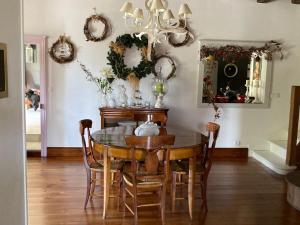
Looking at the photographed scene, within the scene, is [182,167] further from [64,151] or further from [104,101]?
[64,151]

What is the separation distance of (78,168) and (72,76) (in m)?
1.61

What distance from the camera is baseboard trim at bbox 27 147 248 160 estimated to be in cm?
575

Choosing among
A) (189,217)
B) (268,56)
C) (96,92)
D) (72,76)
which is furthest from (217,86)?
(189,217)

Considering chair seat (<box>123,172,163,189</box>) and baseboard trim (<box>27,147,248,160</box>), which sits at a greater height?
chair seat (<box>123,172,163,189</box>)

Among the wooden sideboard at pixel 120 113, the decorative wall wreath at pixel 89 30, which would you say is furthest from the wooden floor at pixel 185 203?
the decorative wall wreath at pixel 89 30

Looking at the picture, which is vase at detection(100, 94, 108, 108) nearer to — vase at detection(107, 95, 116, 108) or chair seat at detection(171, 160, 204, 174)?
vase at detection(107, 95, 116, 108)

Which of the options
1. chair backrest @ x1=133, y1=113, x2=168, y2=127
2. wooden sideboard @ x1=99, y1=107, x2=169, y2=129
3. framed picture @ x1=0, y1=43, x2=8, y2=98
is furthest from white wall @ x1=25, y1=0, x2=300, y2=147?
framed picture @ x1=0, y1=43, x2=8, y2=98

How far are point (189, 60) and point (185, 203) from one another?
278cm

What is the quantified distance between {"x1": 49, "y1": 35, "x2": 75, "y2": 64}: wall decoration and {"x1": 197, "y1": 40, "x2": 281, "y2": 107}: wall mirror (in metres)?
2.27

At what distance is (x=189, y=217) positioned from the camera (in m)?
3.51

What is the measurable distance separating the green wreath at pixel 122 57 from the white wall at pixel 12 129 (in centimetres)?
351

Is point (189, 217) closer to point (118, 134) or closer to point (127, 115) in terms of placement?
point (118, 134)

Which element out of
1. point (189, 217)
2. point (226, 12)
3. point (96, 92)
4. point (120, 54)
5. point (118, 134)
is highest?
point (226, 12)

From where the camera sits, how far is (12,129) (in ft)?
6.20
